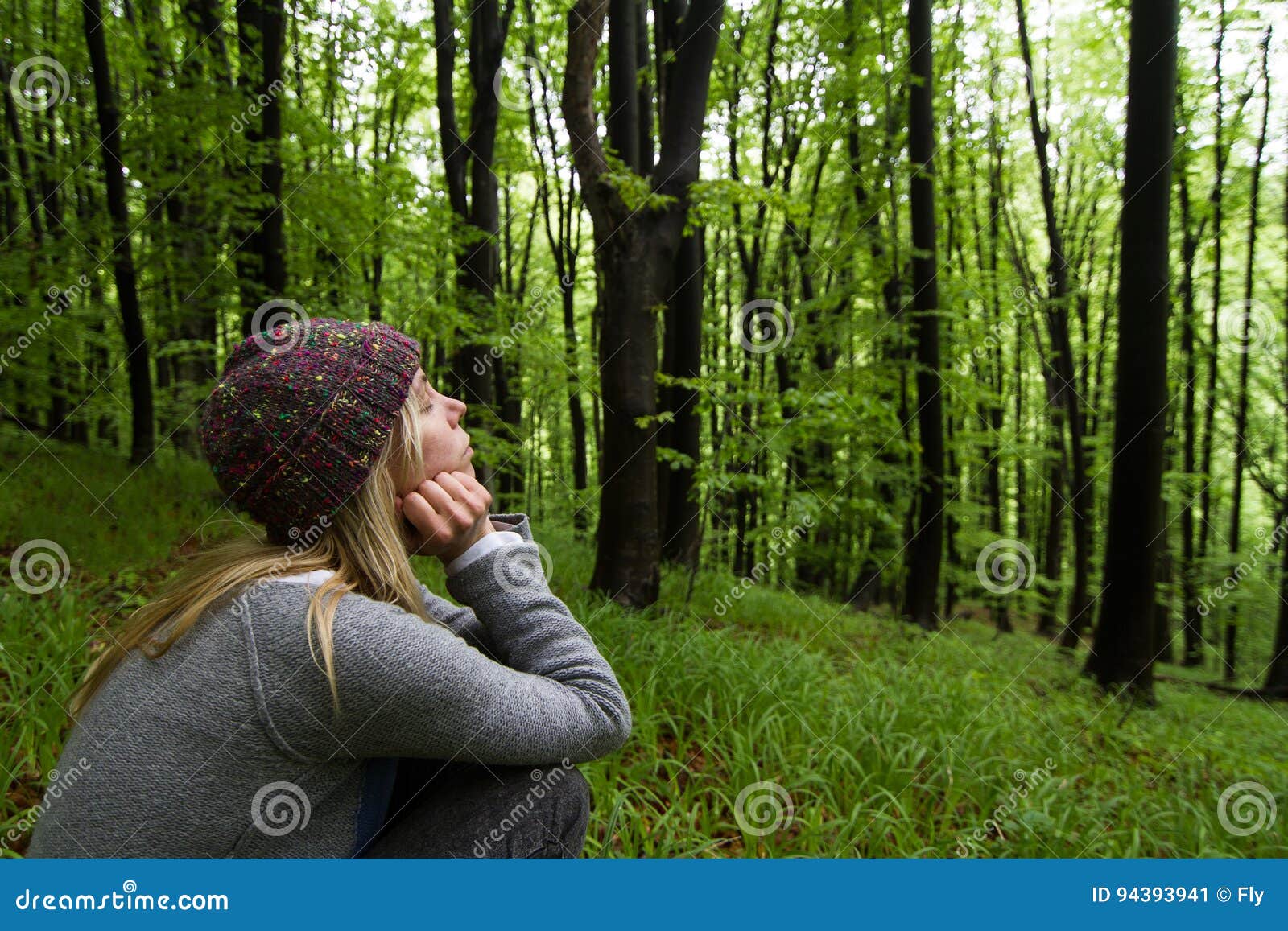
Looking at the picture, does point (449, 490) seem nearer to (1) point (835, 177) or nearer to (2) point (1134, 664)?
(2) point (1134, 664)

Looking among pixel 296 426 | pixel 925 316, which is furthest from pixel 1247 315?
pixel 296 426

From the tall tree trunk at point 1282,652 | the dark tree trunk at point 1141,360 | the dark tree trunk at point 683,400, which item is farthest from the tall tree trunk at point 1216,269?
the dark tree trunk at point 683,400

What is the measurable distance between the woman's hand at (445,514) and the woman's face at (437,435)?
0.03 metres

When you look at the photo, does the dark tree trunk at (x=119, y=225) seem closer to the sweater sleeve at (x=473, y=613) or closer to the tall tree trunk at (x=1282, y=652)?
the sweater sleeve at (x=473, y=613)

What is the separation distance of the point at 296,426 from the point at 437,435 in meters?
0.30

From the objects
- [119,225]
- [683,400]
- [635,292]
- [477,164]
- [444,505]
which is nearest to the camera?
[444,505]

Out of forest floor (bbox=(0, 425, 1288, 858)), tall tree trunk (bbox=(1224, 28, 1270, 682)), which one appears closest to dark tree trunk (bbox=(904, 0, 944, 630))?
forest floor (bbox=(0, 425, 1288, 858))

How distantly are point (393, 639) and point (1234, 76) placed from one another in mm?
11795

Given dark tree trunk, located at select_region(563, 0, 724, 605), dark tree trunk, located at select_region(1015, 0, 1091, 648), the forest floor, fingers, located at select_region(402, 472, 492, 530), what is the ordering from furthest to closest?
dark tree trunk, located at select_region(1015, 0, 1091, 648) → dark tree trunk, located at select_region(563, 0, 724, 605) → the forest floor → fingers, located at select_region(402, 472, 492, 530)

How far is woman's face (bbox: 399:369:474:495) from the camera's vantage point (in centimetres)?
150

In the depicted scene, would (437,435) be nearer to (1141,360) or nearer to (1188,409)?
(1141,360)

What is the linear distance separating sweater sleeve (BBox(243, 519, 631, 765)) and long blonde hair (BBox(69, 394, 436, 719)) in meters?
0.03

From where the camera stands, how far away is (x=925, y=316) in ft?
27.0

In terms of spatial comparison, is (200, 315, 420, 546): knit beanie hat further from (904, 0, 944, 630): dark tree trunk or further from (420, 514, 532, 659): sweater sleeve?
(904, 0, 944, 630): dark tree trunk
